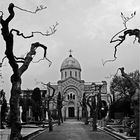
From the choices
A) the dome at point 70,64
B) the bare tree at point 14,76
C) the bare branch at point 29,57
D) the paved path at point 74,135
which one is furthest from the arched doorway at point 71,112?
the bare tree at point 14,76

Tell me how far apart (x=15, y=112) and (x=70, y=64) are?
352ft

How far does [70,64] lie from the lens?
12119cm

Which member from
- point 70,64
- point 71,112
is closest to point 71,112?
point 71,112

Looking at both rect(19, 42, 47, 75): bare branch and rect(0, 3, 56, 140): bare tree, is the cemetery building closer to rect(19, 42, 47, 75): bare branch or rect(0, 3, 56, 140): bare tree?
rect(19, 42, 47, 75): bare branch

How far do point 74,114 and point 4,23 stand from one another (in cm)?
10887

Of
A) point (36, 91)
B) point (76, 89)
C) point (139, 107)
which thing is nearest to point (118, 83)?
point (36, 91)

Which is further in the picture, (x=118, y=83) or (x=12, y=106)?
(x=118, y=83)

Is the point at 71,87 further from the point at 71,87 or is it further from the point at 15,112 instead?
the point at 15,112

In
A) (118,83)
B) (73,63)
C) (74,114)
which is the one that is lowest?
(74,114)

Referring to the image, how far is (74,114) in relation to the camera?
12038 centimetres

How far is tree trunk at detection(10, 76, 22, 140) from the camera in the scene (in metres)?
13.8

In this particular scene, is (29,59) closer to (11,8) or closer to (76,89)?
(11,8)

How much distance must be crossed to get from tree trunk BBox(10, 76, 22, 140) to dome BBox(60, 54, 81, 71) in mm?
105919

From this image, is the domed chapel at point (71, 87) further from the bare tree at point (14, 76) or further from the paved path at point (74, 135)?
the bare tree at point (14, 76)
